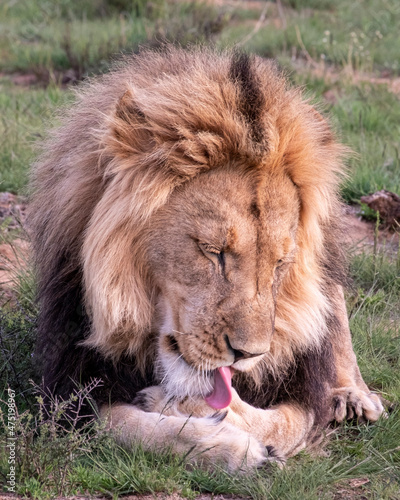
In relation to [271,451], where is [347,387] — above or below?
below

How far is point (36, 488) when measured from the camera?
248cm

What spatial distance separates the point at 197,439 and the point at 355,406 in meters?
0.89

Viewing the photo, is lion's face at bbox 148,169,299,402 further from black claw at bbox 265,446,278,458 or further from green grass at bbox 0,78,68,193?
green grass at bbox 0,78,68,193

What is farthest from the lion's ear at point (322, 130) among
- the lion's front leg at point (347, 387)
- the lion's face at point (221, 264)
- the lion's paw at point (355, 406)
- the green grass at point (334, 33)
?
→ the green grass at point (334, 33)

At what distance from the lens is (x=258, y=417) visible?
2.96m

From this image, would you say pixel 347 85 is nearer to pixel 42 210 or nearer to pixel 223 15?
pixel 223 15

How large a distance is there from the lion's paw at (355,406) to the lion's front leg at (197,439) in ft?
2.03

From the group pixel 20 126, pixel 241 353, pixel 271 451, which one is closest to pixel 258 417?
pixel 271 451

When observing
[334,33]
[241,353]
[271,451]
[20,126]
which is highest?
[241,353]

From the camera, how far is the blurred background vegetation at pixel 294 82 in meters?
2.65

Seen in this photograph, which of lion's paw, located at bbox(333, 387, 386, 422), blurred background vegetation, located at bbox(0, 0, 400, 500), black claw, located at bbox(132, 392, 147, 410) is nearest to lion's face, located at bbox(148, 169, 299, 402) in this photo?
black claw, located at bbox(132, 392, 147, 410)

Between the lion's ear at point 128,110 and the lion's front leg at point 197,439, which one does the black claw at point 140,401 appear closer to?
the lion's front leg at point 197,439

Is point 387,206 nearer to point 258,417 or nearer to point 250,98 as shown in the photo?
point 258,417

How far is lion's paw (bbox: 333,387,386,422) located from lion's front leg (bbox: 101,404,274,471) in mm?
619
